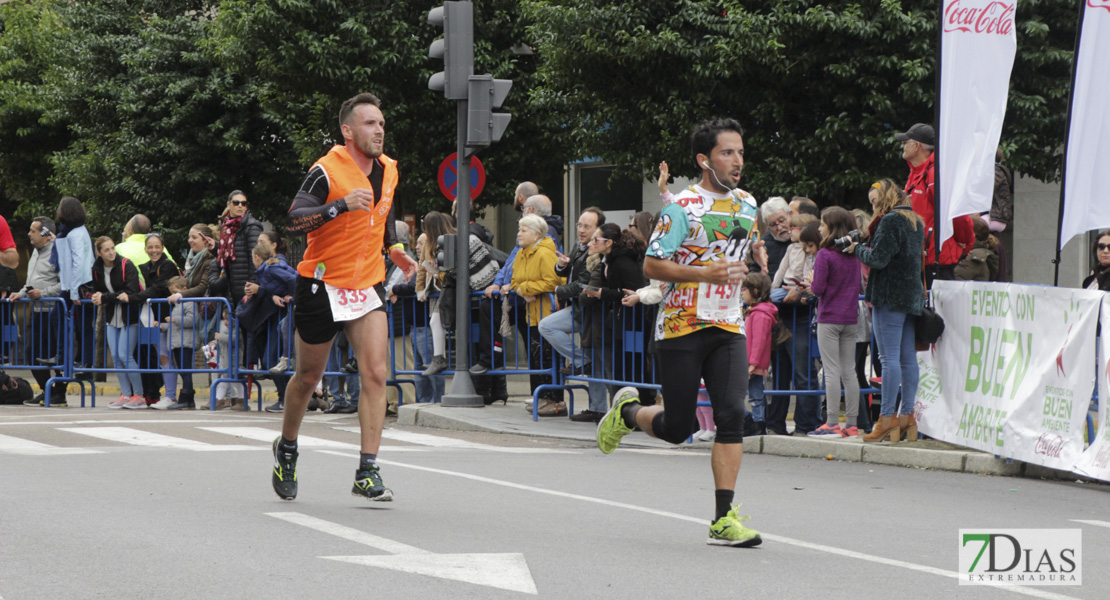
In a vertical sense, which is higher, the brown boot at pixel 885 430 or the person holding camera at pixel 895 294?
the person holding camera at pixel 895 294

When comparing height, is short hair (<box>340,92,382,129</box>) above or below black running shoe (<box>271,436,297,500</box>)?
above

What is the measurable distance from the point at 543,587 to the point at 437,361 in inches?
343

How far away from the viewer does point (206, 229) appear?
16344mm

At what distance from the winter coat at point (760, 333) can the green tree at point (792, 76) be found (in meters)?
7.36

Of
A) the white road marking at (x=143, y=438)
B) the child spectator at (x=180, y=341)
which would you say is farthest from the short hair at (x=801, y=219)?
the child spectator at (x=180, y=341)

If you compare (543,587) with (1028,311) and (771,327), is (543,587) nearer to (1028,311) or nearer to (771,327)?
(1028,311)

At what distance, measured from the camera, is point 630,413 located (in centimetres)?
707

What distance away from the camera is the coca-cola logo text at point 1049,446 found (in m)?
9.22

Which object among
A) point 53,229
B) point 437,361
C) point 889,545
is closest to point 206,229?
point 53,229

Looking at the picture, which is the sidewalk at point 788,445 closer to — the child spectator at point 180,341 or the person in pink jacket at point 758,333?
the person in pink jacket at point 758,333

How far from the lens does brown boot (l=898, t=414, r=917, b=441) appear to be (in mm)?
10602

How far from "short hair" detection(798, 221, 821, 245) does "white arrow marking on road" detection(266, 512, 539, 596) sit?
5.98 metres

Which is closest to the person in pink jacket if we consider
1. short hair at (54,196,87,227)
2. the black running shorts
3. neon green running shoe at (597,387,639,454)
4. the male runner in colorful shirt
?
neon green running shoe at (597,387,639,454)

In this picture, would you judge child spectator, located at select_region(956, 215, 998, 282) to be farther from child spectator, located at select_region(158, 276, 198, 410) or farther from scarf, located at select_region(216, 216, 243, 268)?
child spectator, located at select_region(158, 276, 198, 410)
